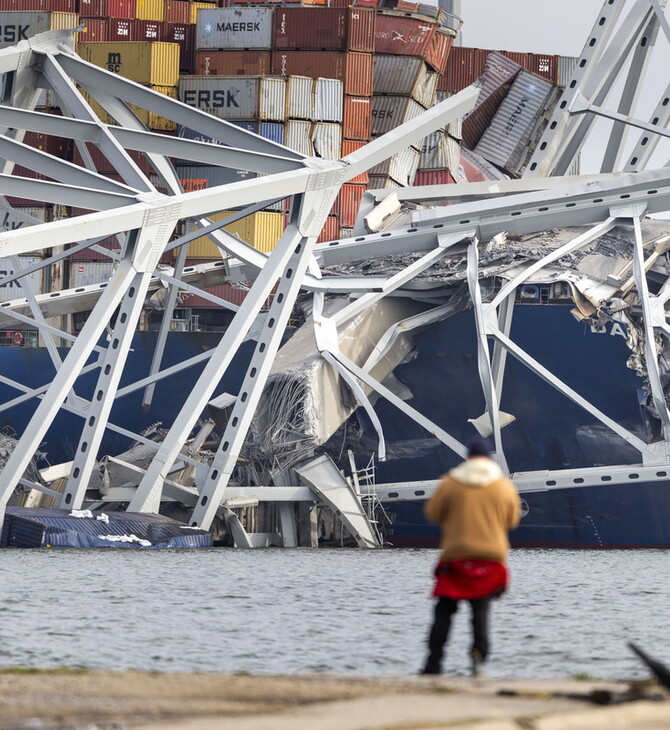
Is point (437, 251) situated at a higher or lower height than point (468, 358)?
higher

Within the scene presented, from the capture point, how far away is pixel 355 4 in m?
70.9

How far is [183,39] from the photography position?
67062 millimetres

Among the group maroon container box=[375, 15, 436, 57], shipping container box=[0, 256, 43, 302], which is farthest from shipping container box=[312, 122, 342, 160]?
shipping container box=[0, 256, 43, 302]

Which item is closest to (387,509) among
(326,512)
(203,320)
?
(326,512)

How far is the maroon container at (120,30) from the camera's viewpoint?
67.7 m

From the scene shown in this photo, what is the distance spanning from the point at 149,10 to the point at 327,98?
48.6ft

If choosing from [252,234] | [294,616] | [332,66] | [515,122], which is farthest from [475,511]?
[515,122]

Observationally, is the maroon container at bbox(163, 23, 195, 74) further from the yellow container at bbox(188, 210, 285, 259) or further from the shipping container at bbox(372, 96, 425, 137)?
the yellow container at bbox(188, 210, 285, 259)

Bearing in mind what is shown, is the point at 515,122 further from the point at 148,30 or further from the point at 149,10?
the point at 149,10

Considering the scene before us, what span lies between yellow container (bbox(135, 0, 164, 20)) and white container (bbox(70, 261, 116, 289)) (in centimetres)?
1696

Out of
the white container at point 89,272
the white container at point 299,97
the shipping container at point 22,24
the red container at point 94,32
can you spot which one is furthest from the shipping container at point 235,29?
the white container at point 89,272

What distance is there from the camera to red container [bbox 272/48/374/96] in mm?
63969

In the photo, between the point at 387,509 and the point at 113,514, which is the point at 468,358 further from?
the point at 113,514

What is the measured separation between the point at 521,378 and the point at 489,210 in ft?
15.4
